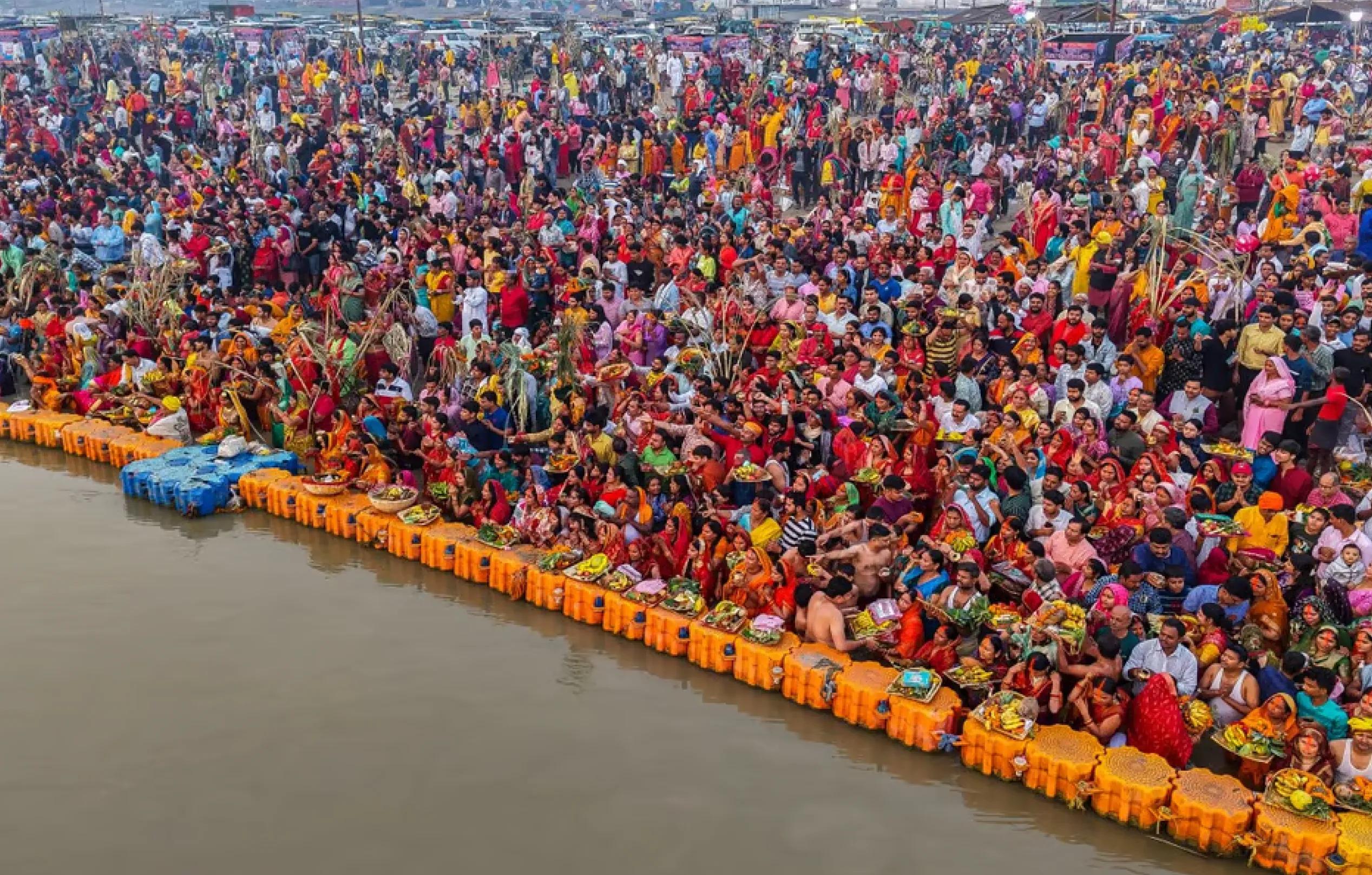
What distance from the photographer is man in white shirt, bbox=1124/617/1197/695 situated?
274 inches

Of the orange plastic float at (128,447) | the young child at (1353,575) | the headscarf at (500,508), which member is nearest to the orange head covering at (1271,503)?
the young child at (1353,575)

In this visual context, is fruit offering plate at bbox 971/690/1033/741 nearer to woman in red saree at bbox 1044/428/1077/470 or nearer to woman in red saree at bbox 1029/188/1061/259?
woman in red saree at bbox 1044/428/1077/470

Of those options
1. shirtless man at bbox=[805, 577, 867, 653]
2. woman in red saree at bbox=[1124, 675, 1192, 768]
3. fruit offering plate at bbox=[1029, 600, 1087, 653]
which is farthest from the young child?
shirtless man at bbox=[805, 577, 867, 653]

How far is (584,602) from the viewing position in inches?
360

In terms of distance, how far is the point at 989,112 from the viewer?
18.8 metres

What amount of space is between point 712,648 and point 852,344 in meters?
3.28

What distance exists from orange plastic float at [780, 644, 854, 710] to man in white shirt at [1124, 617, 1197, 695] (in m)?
1.81

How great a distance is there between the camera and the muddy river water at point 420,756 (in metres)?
6.82

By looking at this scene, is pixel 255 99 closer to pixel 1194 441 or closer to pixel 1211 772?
pixel 1194 441

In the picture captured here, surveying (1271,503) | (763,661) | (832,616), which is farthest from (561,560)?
(1271,503)

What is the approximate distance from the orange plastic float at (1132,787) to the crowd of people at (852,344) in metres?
0.25

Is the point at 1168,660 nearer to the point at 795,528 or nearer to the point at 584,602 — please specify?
the point at 795,528

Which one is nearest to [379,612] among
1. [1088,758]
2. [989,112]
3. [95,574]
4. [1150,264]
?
[95,574]

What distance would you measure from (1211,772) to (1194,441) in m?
2.68
